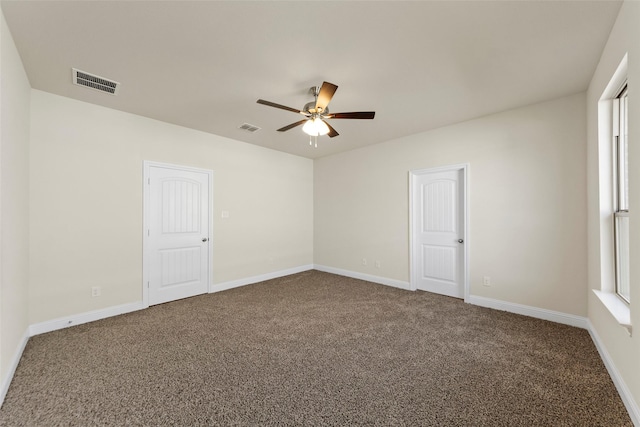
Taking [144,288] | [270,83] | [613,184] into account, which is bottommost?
[144,288]

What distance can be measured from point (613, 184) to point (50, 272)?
18.9 feet

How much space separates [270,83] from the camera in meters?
2.70

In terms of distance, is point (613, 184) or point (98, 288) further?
point (98, 288)

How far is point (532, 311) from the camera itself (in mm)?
3244

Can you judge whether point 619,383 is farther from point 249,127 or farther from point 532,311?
point 249,127

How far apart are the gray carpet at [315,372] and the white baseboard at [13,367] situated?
0.16 ft

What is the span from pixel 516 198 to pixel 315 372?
321cm

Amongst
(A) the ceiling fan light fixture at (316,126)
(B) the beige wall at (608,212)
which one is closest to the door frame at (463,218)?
(B) the beige wall at (608,212)

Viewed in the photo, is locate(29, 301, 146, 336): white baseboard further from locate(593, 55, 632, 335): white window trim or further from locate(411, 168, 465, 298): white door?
locate(593, 55, 632, 335): white window trim

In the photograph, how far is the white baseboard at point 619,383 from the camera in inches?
62.9

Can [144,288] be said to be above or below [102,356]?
above

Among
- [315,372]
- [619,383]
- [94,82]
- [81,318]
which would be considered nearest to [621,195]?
[619,383]

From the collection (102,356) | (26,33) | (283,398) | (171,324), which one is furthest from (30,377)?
(26,33)

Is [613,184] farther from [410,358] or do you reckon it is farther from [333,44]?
[333,44]
